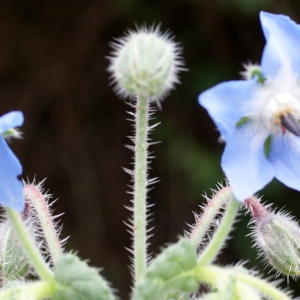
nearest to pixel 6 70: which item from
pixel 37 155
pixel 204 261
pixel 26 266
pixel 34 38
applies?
pixel 34 38

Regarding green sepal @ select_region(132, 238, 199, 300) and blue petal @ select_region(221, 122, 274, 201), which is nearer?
green sepal @ select_region(132, 238, 199, 300)

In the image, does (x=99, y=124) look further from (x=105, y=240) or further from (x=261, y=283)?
(x=261, y=283)

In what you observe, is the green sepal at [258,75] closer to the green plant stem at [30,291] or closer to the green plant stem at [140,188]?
the green plant stem at [140,188]

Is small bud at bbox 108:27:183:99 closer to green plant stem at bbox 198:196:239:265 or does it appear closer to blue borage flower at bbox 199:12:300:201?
blue borage flower at bbox 199:12:300:201

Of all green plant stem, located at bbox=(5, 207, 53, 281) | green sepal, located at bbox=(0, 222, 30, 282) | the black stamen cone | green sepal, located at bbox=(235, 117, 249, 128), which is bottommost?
green sepal, located at bbox=(0, 222, 30, 282)

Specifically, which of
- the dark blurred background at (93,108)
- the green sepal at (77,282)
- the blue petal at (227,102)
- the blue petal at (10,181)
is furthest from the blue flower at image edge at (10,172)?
the dark blurred background at (93,108)

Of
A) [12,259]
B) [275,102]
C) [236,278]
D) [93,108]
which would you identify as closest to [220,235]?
[236,278]

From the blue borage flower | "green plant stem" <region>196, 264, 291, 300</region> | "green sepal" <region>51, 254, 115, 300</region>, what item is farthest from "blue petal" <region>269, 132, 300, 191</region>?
"green sepal" <region>51, 254, 115, 300</region>
